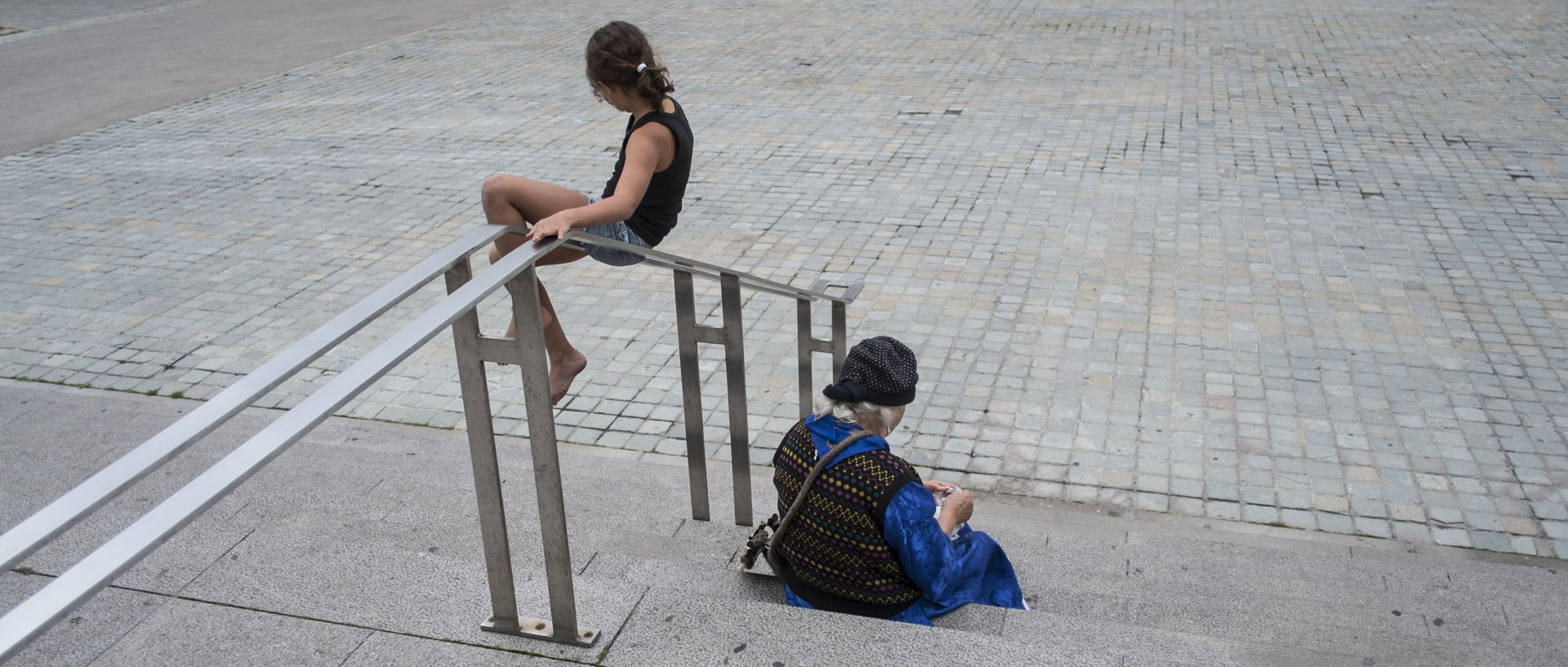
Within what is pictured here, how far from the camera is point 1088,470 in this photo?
5.08 m

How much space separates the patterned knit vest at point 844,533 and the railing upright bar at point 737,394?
694 millimetres

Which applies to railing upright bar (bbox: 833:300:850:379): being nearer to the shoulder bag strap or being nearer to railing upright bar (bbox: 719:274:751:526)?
railing upright bar (bbox: 719:274:751:526)

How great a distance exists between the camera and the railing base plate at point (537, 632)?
8.76 feet

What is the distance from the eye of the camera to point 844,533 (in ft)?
10.1

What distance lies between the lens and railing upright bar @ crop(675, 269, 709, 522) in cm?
374

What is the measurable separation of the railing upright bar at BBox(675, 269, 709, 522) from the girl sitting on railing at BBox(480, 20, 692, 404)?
19cm

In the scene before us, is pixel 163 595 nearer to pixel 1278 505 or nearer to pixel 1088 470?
pixel 1088 470

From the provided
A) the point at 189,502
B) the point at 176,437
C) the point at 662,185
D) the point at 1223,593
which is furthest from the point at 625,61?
the point at 1223,593

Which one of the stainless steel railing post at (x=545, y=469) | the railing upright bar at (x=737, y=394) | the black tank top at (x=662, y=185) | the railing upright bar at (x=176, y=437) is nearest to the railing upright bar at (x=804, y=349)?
the railing upright bar at (x=737, y=394)

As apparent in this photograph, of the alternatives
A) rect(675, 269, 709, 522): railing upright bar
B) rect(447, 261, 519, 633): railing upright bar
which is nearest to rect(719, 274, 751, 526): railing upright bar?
rect(675, 269, 709, 522): railing upright bar

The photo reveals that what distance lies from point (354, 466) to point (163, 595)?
1514 mm

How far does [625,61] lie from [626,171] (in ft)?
1.16

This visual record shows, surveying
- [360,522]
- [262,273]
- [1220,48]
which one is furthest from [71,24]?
[360,522]

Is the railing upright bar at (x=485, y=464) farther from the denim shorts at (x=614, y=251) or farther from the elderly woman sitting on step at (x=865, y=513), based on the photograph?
the denim shorts at (x=614, y=251)
